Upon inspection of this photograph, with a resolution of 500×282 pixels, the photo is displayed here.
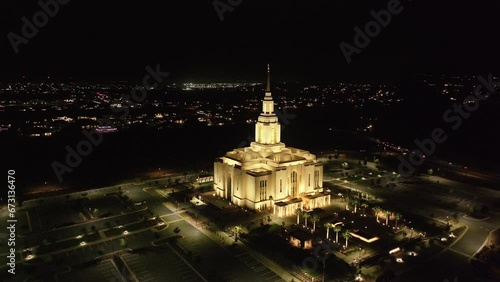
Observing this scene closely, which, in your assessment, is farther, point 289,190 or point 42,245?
point 289,190

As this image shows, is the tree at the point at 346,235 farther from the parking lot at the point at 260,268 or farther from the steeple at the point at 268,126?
the steeple at the point at 268,126

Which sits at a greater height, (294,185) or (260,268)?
(294,185)

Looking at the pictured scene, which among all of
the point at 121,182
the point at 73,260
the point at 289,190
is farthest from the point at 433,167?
the point at 73,260

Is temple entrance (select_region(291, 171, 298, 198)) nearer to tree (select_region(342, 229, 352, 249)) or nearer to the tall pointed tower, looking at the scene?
the tall pointed tower

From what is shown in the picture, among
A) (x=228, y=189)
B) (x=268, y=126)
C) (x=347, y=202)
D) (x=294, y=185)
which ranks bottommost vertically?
(x=347, y=202)

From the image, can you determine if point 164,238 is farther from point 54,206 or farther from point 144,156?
point 144,156

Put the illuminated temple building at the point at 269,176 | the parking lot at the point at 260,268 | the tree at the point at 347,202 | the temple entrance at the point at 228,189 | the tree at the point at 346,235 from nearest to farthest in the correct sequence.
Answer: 1. the parking lot at the point at 260,268
2. the tree at the point at 346,235
3. the illuminated temple building at the point at 269,176
4. the tree at the point at 347,202
5. the temple entrance at the point at 228,189

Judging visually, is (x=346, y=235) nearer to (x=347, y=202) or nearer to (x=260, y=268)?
(x=260, y=268)

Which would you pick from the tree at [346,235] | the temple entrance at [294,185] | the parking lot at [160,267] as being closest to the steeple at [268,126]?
the temple entrance at [294,185]

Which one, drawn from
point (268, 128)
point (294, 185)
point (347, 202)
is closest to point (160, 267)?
point (294, 185)
